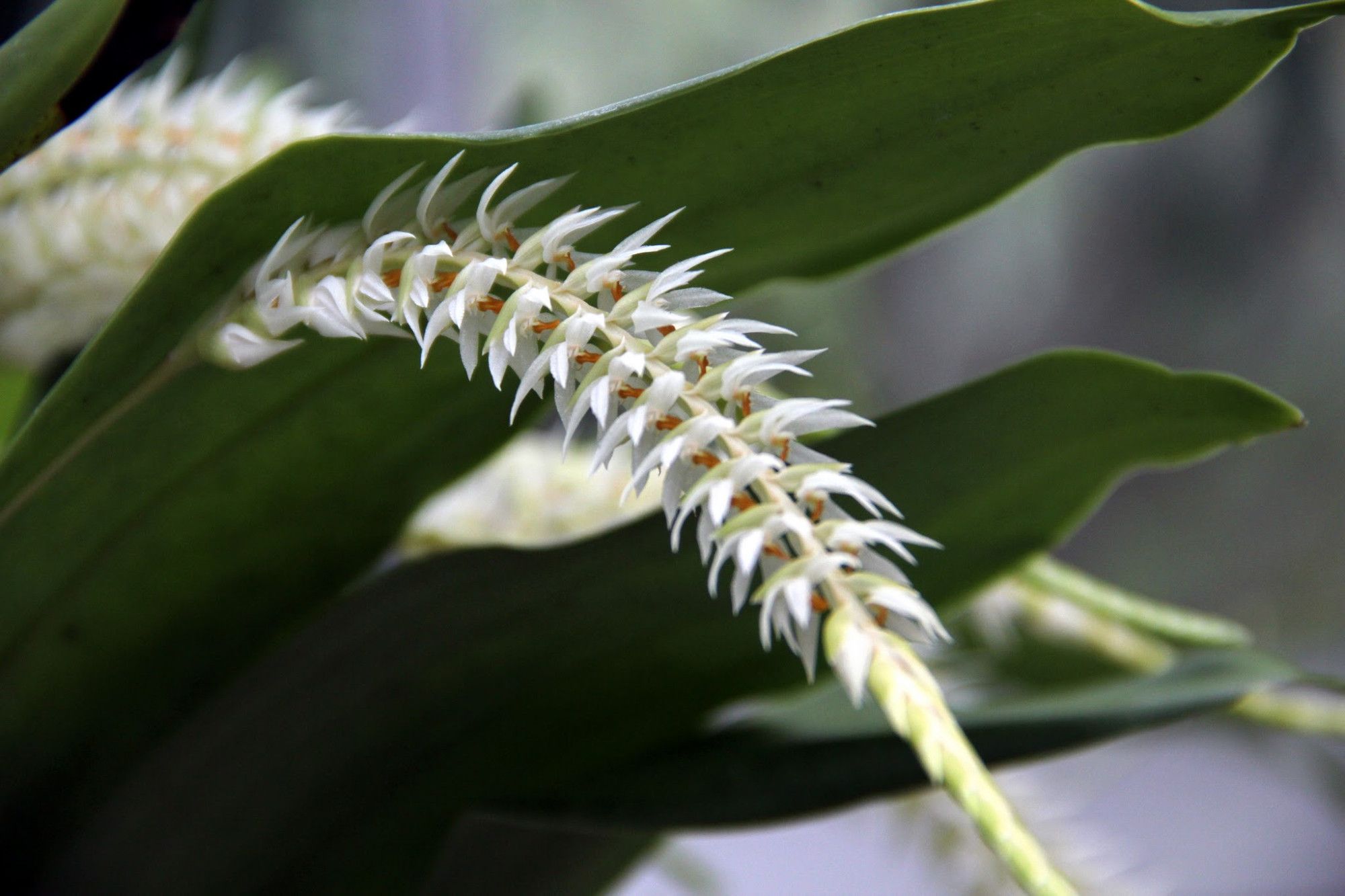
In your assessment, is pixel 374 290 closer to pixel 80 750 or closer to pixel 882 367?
pixel 80 750

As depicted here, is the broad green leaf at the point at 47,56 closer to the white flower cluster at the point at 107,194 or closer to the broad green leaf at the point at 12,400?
the white flower cluster at the point at 107,194

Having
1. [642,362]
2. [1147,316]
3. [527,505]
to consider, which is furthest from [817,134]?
[1147,316]

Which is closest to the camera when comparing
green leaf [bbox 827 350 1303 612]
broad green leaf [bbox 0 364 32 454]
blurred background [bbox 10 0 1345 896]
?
green leaf [bbox 827 350 1303 612]

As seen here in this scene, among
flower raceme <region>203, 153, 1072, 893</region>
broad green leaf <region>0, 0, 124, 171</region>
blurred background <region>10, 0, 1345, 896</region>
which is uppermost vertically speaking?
broad green leaf <region>0, 0, 124, 171</region>

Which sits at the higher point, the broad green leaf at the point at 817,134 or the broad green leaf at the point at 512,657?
the broad green leaf at the point at 817,134

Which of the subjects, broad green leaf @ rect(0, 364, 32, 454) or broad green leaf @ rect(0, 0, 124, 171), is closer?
broad green leaf @ rect(0, 0, 124, 171)

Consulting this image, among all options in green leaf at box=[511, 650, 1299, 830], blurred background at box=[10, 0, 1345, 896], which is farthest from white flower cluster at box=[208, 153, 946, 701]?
blurred background at box=[10, 0, 1345, 896]

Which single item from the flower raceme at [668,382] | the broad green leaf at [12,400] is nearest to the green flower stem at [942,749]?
the flower raceme at [668,382]

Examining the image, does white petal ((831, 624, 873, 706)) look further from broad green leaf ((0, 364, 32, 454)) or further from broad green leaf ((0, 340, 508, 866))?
broad green leaf ((0, 364, 32, 454))
